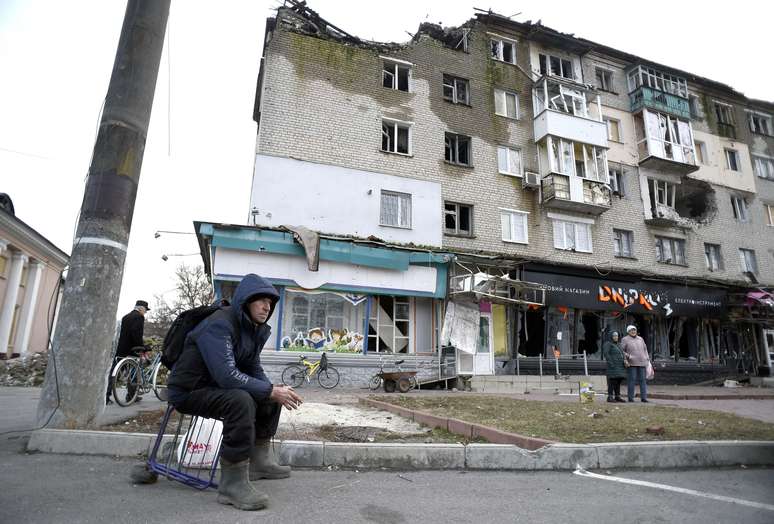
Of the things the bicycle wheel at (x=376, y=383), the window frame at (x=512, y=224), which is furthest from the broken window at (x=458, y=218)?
the bicycle wheel at (x=376, y=383)

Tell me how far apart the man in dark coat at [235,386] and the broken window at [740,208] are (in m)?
29.7

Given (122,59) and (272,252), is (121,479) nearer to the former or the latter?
(122,59)

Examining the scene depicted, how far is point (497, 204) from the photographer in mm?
18812

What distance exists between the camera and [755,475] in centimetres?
451

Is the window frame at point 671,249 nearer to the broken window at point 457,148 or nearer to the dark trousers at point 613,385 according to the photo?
the broken window at point 457,148

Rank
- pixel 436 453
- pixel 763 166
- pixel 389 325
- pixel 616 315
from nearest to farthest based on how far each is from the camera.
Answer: pixel 436 453 < pixel 389 325 < pixel 616 315 < pixel 763 166

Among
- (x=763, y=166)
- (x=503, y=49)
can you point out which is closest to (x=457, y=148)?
(x=503, y=49)

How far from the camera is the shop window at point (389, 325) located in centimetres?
1503

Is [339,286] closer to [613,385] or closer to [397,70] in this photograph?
[613,385]

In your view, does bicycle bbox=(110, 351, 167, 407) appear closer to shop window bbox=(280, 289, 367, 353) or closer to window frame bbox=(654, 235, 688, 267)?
shop window bbox=(280, 289, 367, 353)

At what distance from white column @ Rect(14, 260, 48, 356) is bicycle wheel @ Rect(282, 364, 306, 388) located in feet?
62.5

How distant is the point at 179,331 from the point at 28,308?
28.1 meters

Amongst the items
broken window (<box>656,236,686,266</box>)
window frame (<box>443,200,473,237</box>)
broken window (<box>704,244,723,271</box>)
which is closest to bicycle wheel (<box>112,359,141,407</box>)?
window frame (<box>443,200,473,237</box>)

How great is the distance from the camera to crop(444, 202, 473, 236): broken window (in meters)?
17.9
